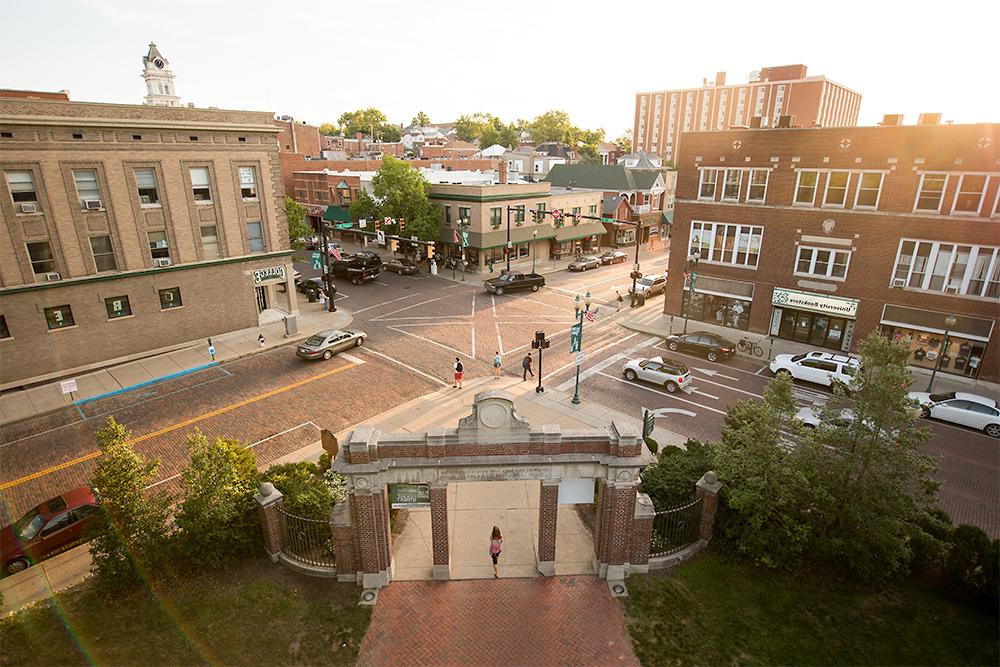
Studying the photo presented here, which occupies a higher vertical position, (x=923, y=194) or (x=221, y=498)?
(x=923, y=194)

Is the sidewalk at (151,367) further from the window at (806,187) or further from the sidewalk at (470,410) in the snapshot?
the window at (806,187)

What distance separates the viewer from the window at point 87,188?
1016 inches

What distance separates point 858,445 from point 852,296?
20.9 meters

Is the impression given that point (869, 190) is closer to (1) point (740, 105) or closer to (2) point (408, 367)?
(2) point (408, 367)

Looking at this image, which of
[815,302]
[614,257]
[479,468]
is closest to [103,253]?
[479,468]

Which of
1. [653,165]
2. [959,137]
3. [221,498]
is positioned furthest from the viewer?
[653,165]

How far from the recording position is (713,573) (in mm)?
13641

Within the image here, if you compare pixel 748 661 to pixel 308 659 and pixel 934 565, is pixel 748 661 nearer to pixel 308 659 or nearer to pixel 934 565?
pixel 934 565

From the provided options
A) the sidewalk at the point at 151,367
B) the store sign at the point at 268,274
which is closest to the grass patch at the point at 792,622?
the sidewalk at the point at 151,367

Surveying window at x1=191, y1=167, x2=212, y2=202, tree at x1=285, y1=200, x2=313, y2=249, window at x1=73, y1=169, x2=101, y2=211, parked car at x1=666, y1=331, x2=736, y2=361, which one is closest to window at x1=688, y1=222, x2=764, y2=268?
parked car at x1=666, y1=331, x2=736, y2=361

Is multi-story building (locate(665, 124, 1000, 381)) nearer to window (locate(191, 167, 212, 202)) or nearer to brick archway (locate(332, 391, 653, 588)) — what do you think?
brick archway (locate(332, 391, 653, 588))

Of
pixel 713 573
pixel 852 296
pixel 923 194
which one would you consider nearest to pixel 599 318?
pixel 852 296

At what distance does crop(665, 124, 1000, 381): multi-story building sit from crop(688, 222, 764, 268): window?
68 mm

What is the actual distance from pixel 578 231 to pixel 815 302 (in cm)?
2971
